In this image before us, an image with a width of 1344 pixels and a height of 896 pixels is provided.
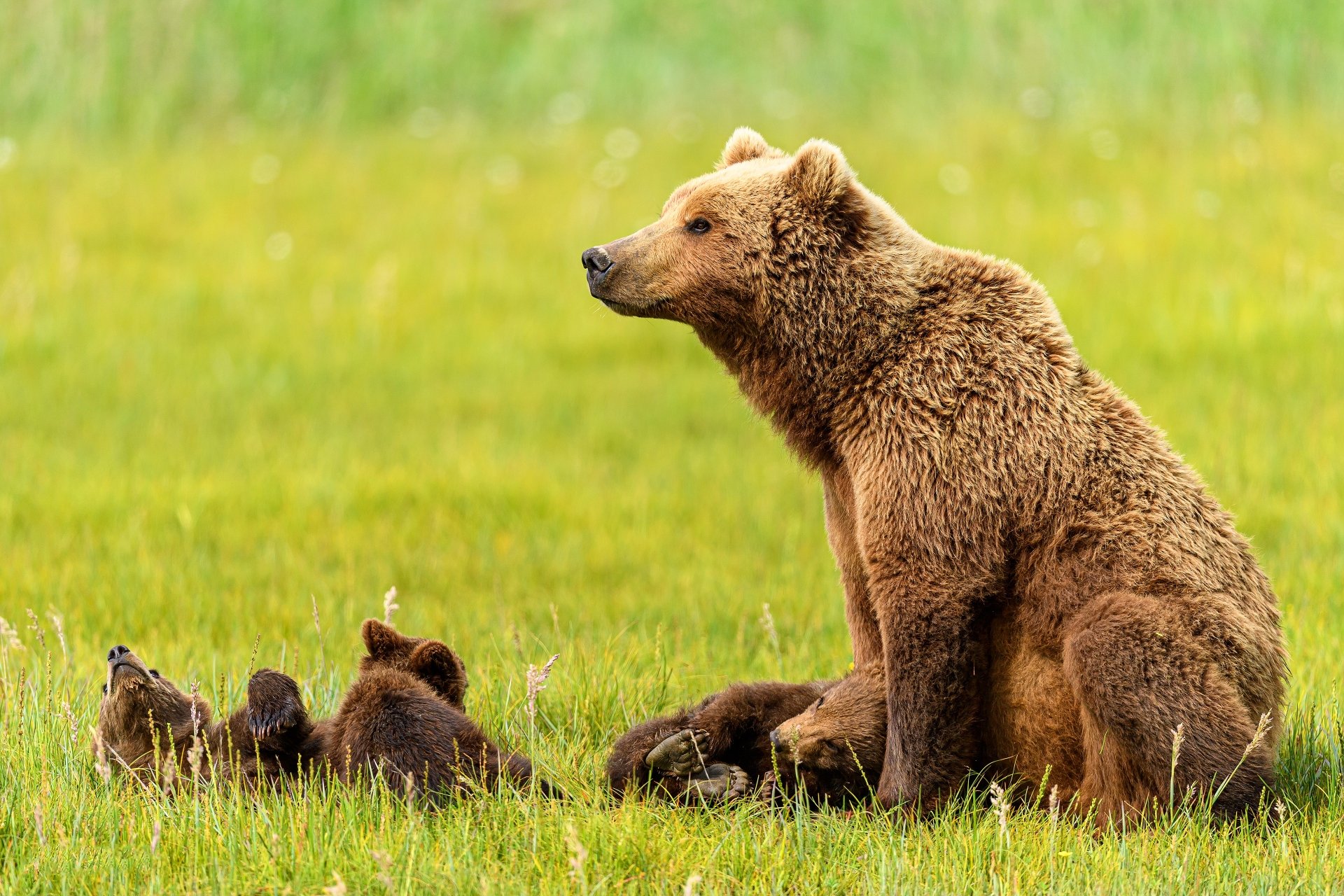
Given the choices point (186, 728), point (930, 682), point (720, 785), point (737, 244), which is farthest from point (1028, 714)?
point (186, 728)

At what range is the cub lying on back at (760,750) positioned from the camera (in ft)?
16.0

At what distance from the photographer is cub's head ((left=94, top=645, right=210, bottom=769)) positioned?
201 inches

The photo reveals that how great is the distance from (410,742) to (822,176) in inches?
86.6

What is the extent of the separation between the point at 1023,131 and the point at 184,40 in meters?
Answer: 8.05

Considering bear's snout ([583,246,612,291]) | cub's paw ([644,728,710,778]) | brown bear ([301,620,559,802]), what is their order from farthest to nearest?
bear's snout ([583,246,612,291]) < cub's paw ([644,728,710,778]) < brown bear ([301,620,559,802])

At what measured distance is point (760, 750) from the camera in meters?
5.29

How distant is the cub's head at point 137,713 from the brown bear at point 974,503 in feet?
6.37

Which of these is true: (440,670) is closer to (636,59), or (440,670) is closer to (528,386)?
(528,386)

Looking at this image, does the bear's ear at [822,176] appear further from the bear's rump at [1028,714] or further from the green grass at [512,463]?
the green grass at [512,463]

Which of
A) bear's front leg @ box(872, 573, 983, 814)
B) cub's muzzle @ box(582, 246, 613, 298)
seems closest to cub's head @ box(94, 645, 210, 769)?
cub's muzzle @ box(582, 246, 613, 298)

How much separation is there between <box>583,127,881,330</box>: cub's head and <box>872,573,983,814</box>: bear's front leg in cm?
109

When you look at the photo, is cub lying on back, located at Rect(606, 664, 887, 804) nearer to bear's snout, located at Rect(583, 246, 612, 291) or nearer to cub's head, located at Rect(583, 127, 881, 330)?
cub's head, located at Rect(583, 127, 881, 330)

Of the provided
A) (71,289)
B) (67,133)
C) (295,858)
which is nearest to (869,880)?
(295,858)

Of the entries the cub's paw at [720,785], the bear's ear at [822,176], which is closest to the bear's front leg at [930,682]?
the cub's paw at [720,785]
